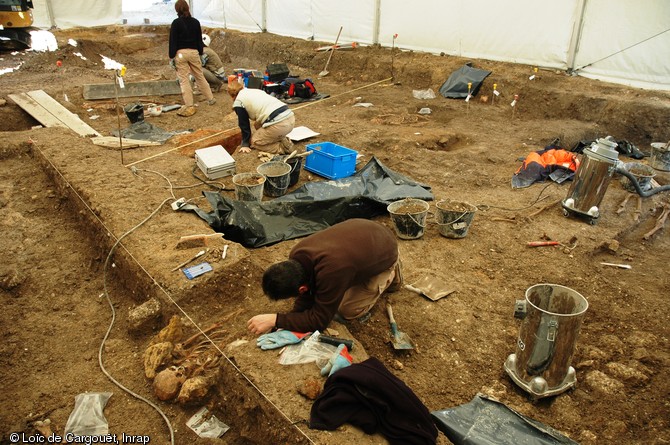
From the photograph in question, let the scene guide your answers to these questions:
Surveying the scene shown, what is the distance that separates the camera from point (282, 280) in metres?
2.80

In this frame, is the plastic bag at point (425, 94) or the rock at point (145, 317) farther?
the plastic bag at point (425, 94)

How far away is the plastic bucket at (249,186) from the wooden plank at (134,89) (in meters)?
6.35

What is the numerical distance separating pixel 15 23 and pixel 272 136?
42.6 ft

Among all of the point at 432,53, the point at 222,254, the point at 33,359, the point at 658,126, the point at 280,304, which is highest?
the point at 432,53

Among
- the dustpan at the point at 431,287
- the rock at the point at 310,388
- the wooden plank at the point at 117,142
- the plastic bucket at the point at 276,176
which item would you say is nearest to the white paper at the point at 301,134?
the plastic bucket at the point at 276,176

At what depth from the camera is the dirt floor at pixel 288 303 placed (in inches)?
118

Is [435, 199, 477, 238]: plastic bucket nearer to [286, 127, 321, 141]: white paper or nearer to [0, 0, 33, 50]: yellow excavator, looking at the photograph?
[286, 127, 321, 141]: white paper

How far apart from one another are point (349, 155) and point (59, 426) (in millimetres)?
4404

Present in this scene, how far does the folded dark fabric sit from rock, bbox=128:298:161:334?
5.92ft

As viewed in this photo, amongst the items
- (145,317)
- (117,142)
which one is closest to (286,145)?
(117,142)

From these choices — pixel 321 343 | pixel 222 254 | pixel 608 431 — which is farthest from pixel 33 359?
pixel 608 431

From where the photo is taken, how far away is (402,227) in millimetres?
4953

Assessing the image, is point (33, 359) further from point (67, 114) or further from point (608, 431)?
point (67, 114)

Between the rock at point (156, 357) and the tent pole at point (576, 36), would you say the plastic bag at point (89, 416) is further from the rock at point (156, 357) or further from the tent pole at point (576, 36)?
the tent pole at point (576, 36)
